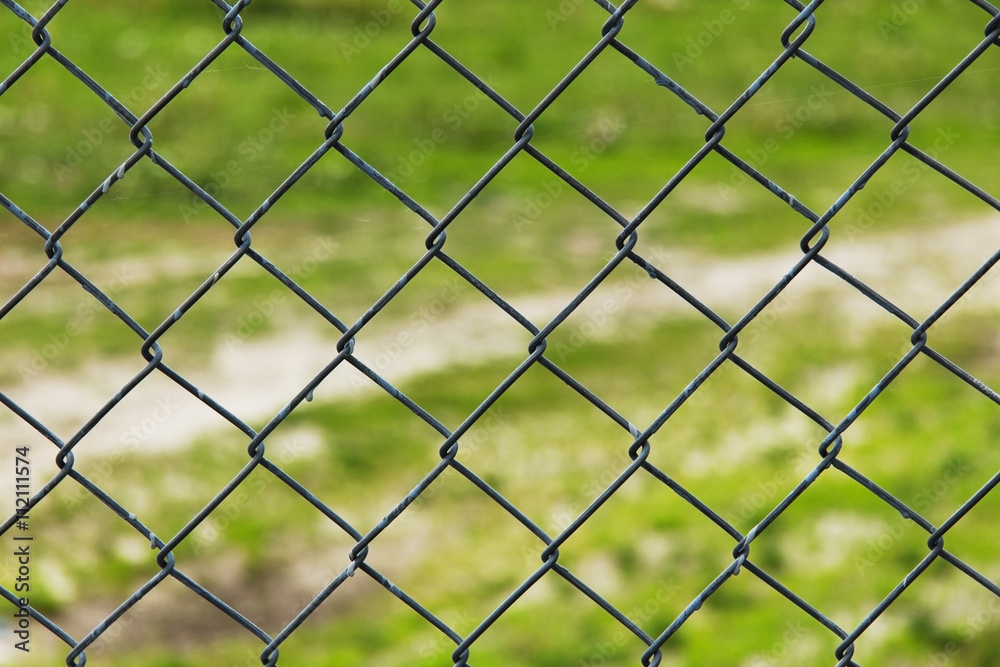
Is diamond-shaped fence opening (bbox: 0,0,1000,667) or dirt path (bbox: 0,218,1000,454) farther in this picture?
dirt path (bbox: 0,218,1000,454)

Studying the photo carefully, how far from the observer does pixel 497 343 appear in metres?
7.73

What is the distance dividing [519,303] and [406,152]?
3.50 metres

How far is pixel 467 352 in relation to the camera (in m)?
7.54

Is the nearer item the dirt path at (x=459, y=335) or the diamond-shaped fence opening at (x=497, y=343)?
the diamond-shaped fence opening at (x=497, y=343)

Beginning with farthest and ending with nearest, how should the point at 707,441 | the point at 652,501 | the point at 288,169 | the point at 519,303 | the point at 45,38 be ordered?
1. the point at 288,169
2. the point at 519,303
3. the point at 707,441
4. the point at 652,501
5. the point at 45,38

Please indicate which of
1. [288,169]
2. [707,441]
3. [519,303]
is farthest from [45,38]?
[288,169]

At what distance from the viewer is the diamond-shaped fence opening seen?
178 cm

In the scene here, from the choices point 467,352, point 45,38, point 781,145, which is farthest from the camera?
point 781,145

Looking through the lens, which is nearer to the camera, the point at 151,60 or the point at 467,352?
the point at 467,352

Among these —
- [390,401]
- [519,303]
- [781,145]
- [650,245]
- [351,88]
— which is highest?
[351,88]

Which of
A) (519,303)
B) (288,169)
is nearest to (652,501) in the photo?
(519,303)

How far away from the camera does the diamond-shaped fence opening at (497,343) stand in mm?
1779

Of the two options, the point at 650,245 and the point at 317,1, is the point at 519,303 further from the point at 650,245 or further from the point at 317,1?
the point at 317,1

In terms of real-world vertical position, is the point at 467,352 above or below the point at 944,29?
below
